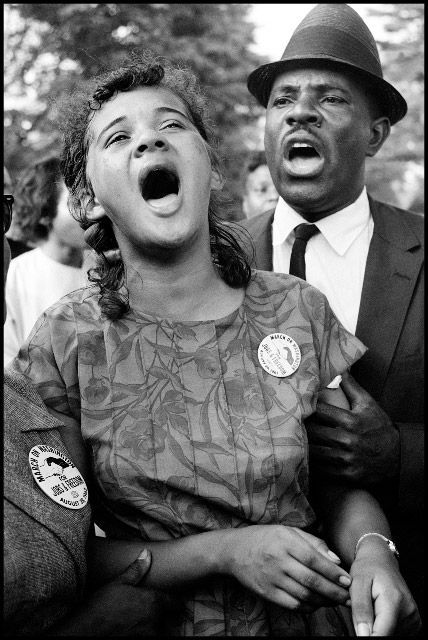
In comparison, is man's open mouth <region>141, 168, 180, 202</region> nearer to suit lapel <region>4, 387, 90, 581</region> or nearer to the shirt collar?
suit lapel <region>4, 387, 90, 581</region>

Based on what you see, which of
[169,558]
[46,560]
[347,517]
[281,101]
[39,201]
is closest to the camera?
[46,560]

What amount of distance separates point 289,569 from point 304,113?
6.45 ft

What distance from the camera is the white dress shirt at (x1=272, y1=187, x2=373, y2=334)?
3.22 m

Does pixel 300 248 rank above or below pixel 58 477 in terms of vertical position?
above

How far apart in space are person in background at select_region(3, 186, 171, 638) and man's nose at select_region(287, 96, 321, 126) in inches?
69.1

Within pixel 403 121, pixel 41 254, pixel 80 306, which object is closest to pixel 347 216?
pixel 80 306

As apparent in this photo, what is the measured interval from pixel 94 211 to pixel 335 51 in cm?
141

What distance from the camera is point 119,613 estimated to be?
6.14 feet

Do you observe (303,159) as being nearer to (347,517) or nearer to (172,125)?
(172,125)

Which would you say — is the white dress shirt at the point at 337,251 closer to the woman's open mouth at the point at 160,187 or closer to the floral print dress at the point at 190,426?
the floral print dress at the point at 190,426


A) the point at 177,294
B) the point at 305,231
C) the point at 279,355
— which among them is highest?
the point at 305,231

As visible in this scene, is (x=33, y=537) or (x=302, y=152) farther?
(x=302, y=152)

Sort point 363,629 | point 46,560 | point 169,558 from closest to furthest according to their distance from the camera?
point 46,560
point 363,629
point 169,558

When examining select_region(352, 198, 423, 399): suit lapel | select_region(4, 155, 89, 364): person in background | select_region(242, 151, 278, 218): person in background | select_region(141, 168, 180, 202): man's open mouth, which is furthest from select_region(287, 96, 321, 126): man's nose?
select_region(242, 151, 278, 218): person in background
